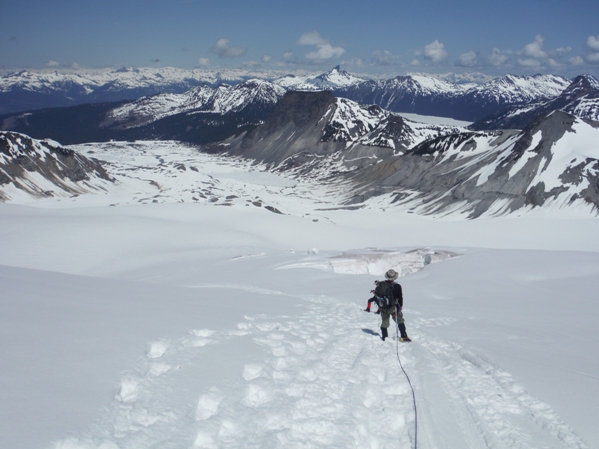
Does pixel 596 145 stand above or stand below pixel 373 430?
above

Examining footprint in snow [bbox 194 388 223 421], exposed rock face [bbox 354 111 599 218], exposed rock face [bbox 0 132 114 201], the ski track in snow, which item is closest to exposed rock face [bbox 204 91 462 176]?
exposed rock face [bbox 354 111 599 218]

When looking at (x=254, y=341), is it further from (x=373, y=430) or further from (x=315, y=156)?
(x=315, y=156)

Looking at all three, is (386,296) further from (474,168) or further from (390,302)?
(474,168)

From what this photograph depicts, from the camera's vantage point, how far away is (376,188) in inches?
4181

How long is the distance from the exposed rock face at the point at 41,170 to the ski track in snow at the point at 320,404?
97.6m

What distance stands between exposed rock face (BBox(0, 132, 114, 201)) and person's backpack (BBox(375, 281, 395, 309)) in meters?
97.3

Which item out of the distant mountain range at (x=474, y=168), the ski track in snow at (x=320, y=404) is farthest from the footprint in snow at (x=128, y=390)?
the distant mountain range at (x=474, y=168)

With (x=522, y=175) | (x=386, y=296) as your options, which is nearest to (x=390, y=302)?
(x=386, y=296)

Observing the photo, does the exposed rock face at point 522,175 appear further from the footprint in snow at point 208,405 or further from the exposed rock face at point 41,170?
the exposed rock face at point 41,170

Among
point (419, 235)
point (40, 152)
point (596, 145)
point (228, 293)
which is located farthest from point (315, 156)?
point (228, 293)

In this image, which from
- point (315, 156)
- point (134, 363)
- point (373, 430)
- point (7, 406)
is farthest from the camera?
point (315, 156)

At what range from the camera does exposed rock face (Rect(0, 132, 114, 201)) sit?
9288 centimetres

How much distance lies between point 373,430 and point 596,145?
85418 millimetres

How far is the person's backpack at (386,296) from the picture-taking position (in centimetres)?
989
